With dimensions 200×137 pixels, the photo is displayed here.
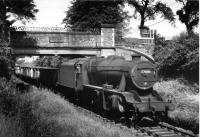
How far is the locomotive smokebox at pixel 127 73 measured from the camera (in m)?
11.3

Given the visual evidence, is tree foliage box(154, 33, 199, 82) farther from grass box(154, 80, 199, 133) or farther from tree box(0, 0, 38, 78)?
tree box(0, 0, 38, 78)

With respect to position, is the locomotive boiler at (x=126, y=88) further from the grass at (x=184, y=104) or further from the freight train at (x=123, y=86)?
the grass at (x=184, y=104)

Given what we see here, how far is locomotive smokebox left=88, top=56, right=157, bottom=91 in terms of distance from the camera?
11.3 metres

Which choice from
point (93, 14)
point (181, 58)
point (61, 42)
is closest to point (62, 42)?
point (61, 42)

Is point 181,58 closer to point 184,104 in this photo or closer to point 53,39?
point 184,104

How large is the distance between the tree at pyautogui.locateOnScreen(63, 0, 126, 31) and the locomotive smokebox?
26.1m

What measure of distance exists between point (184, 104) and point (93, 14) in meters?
27.4

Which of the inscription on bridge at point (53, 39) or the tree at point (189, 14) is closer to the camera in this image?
the inscription on bridge at point (53, 39)

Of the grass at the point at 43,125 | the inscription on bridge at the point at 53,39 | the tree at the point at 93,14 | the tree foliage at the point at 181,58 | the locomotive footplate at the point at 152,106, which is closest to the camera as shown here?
the grass at the point at 43,125

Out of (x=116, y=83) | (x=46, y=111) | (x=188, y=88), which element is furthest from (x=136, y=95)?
(x=188, y=88)

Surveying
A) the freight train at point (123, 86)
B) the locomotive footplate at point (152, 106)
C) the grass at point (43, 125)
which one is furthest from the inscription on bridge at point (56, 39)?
the locomotive footplate at point (152, 106)

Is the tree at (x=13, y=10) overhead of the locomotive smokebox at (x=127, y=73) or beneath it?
overhead

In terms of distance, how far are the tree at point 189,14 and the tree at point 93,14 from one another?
9.18 metres

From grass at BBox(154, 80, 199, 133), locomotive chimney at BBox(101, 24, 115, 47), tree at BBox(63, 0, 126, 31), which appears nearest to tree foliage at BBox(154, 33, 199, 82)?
grass at BBox(154, 80, 199, 133)
